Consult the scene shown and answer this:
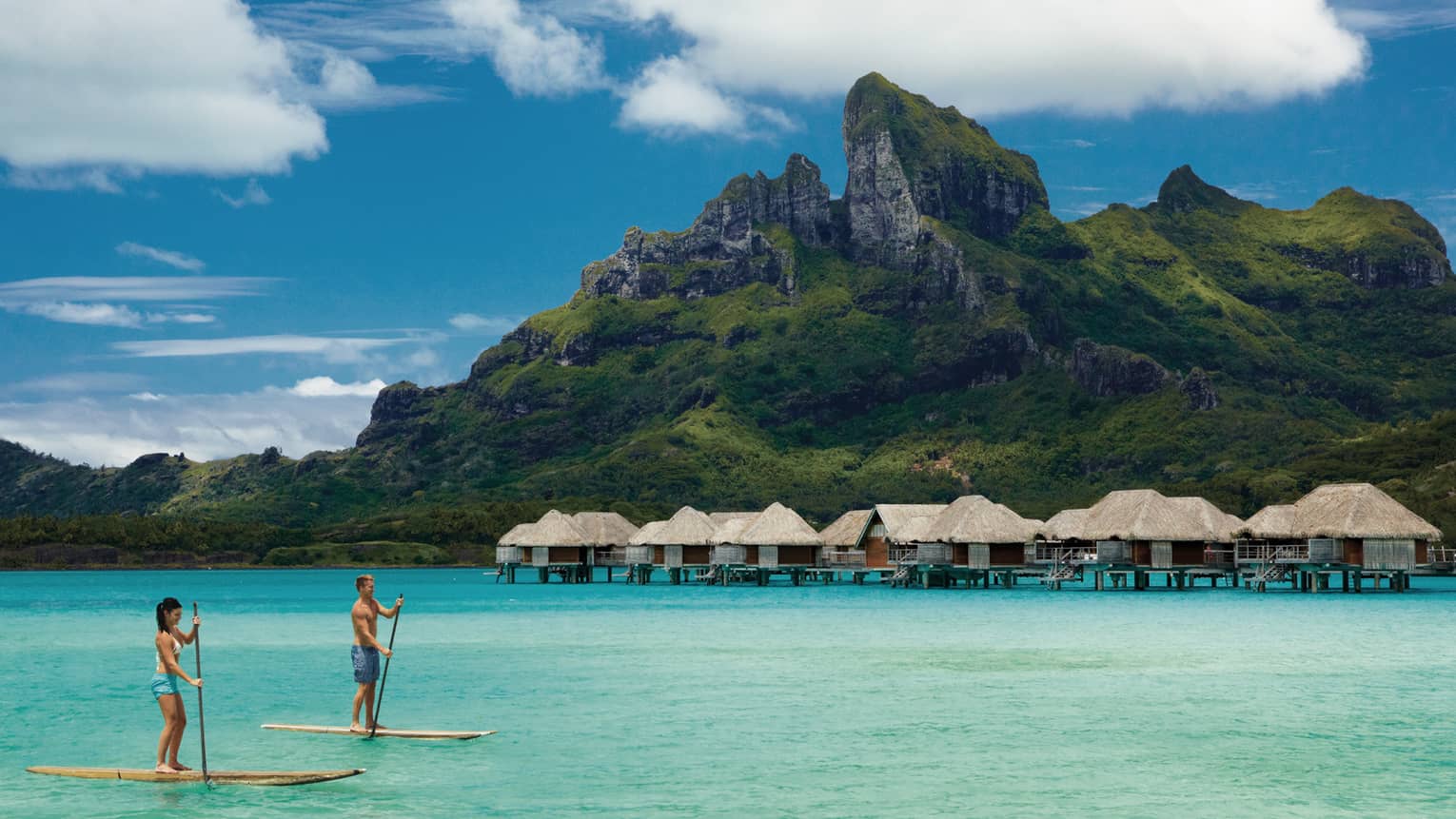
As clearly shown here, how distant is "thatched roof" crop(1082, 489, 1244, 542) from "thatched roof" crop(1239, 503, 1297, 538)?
1.34 m

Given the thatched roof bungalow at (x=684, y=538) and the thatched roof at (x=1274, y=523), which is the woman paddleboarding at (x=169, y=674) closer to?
the thatched roof at (x=1274, y=523)

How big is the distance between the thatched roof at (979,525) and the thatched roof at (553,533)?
91.8ft

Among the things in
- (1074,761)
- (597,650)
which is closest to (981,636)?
(597,650)

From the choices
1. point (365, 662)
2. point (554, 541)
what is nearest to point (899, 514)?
point (554, 541)

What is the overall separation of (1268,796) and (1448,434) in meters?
129

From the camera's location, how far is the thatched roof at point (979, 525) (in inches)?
3150

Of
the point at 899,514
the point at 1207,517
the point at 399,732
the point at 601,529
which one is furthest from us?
the point at 601,529

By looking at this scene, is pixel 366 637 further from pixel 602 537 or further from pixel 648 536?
pixel 602 537

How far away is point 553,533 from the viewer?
101188 millimetres

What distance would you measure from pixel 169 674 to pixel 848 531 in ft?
262

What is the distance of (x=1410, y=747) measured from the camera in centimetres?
2309

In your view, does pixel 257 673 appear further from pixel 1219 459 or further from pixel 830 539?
pixel 1219 459

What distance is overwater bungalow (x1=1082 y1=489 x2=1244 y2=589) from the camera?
76188mm

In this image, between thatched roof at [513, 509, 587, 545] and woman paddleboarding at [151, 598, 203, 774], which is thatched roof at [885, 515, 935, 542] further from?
woman paddleboarding at [151, 598, 203, 774]
